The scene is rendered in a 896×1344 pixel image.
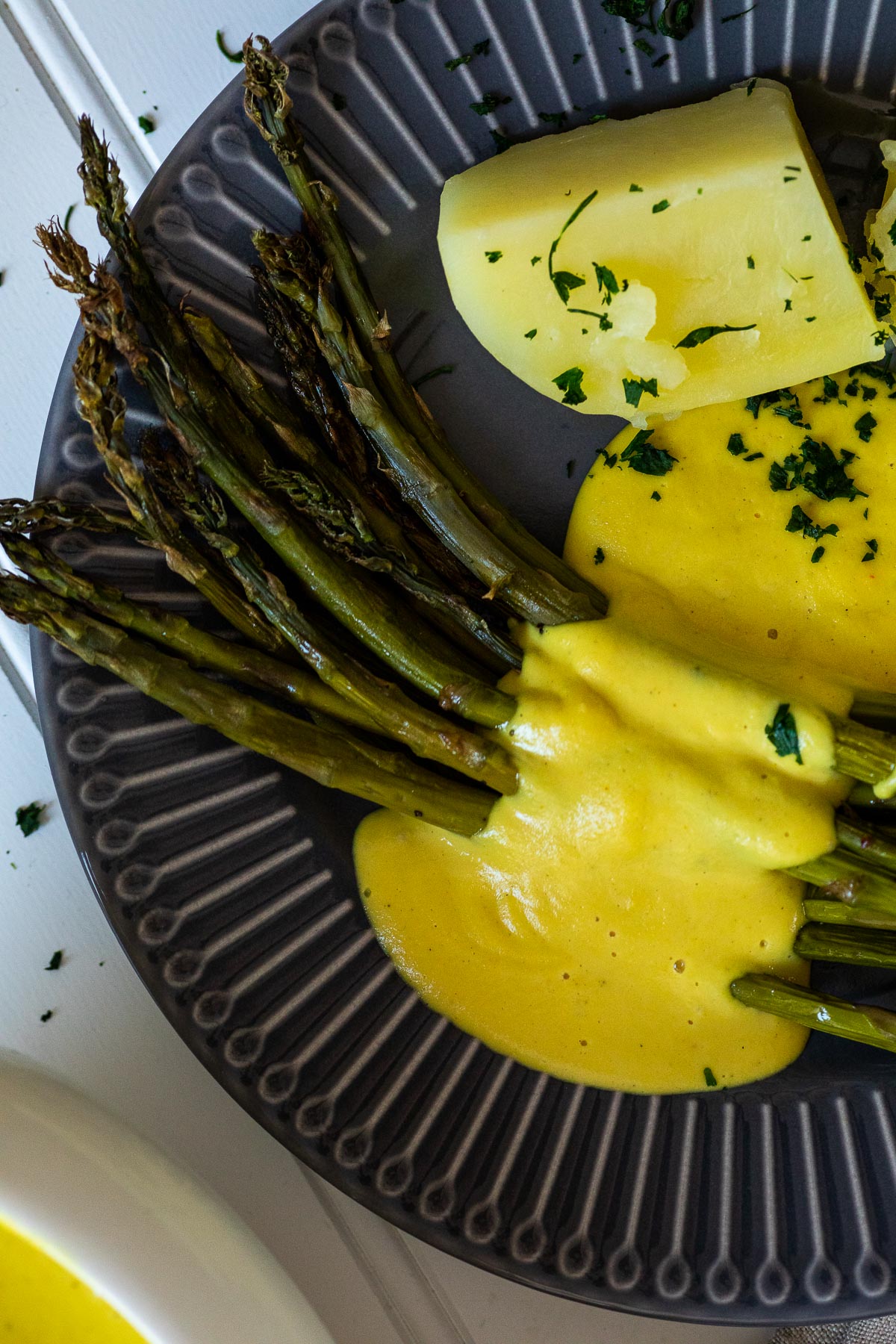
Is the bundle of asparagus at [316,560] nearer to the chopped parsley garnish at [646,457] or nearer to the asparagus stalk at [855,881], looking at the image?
the asparagus stalk at [855,881]

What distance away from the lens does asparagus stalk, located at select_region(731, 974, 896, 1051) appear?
2.15 meters

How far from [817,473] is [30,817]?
1.95 meters

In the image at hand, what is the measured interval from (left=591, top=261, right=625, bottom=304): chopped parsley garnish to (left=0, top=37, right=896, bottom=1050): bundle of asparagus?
18.6 inches

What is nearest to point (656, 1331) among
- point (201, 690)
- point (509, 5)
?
point (201, 690)

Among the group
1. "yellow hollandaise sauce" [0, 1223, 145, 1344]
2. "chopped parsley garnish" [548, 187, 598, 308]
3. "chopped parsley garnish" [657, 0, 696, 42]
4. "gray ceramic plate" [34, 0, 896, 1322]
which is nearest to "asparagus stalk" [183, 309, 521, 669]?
"gray ceramic plate" [34, 0, 896, 1322]

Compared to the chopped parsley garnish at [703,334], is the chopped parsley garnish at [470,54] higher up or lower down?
higher up

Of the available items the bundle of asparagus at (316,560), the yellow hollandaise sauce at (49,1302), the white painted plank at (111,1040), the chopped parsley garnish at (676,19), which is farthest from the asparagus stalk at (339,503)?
the yellow hollandaise sauce at (49,1302)

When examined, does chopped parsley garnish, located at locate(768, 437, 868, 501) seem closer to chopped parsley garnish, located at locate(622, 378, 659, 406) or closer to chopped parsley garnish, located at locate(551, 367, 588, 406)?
chopped parsley garnish, located at locate(622, 378, 659, 406)

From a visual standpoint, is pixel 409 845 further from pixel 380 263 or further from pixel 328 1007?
pixel 380 263

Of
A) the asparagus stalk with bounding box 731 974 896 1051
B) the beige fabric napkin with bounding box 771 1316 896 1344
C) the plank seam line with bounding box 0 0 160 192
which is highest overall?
the plank seam line with bounding box 0 0 160 192

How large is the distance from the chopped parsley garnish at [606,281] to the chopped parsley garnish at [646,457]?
32 cm

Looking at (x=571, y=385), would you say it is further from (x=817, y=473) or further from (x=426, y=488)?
(x=817, y=473)

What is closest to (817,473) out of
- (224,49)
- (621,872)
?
(621,872)

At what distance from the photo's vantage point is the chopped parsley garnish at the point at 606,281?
7.06 feet
